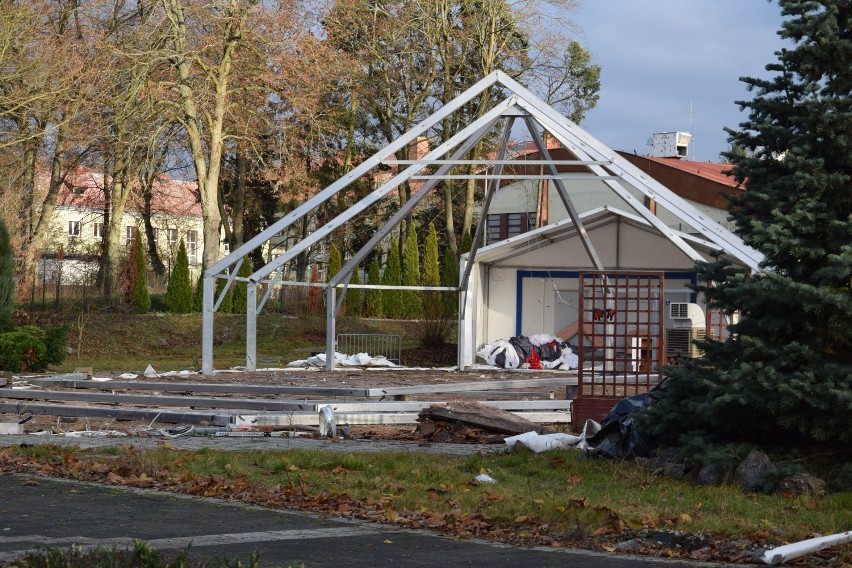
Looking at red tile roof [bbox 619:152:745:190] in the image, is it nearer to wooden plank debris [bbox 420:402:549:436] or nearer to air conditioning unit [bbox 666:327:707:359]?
air conditioning unit [bbox 666:327:707:359]

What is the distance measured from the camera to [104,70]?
30734mm

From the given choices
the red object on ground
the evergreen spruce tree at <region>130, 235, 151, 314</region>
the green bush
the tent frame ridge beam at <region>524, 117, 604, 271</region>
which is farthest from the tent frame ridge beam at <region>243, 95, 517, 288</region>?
the evergreen spruce tree at <region>130, 235, 151, 314</region>

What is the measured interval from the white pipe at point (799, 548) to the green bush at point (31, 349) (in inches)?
815

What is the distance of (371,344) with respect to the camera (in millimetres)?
34625

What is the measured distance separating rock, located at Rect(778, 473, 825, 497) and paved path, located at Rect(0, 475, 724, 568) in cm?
281

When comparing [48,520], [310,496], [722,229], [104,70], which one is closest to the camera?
[48,520]

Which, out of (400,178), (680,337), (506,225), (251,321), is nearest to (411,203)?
(400,178)

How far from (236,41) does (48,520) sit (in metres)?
29.0

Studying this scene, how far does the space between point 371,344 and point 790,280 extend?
25.9 meters

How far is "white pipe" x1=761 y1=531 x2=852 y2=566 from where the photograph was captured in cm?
641

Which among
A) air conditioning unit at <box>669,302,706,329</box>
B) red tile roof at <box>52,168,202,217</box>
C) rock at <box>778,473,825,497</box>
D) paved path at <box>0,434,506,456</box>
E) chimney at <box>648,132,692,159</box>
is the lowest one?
paved path at <box>0,434,506,456</box>

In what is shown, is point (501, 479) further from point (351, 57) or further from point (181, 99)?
point (351, 57)

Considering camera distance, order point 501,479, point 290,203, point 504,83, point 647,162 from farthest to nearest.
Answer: point 290,203
point 647,162
point 504,83
point 501,479

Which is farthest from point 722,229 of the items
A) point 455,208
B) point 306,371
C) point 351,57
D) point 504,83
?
point 455,208
